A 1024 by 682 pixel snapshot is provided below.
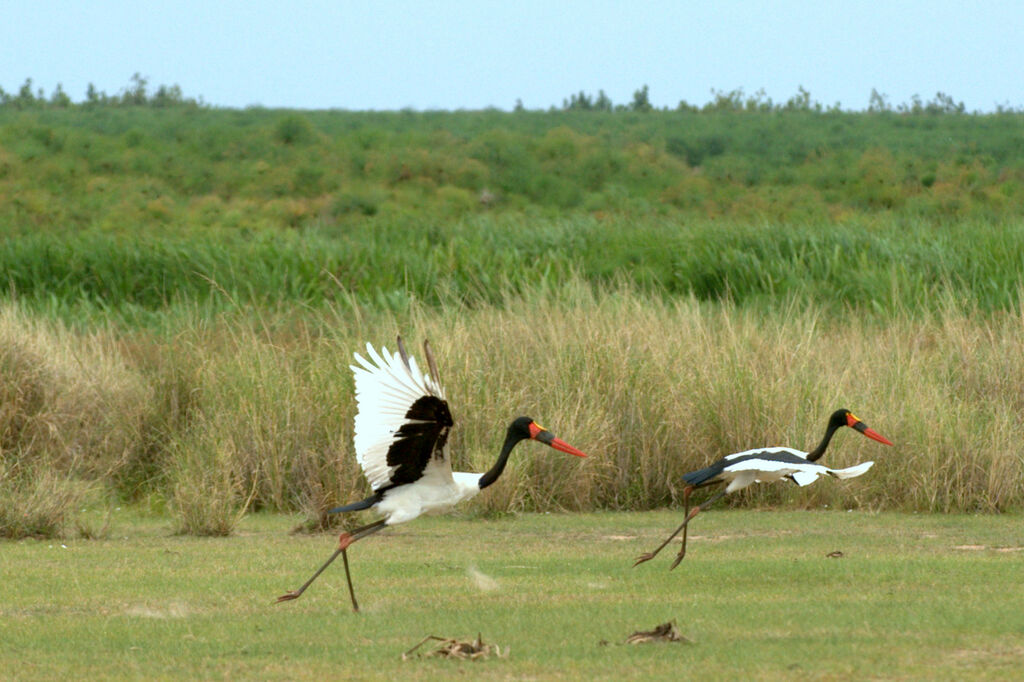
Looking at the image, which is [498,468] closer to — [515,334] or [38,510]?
[38,510]

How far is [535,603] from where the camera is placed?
8.60m

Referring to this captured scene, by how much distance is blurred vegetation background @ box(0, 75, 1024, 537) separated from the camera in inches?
551

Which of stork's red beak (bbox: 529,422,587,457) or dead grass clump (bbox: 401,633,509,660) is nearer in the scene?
dead grass clump (bbox: 401,633,509,660)

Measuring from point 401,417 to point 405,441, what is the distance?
0.18 m

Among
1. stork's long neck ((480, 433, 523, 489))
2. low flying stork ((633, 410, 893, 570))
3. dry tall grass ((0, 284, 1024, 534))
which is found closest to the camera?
stork's long neck ((480, 433, 523, 489))

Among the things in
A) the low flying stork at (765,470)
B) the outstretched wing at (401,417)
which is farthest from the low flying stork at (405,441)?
the low flying stork at (765,470)

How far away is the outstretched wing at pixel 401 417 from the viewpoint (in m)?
7.96

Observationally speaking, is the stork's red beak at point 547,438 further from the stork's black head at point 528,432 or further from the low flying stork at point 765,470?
the low flying stork at point 765,470

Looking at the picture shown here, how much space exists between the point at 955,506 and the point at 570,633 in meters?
7.07

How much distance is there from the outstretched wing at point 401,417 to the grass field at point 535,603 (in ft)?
2.85

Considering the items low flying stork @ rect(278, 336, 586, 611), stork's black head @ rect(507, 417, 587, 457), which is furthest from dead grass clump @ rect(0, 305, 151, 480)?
stork's black head @ rect(507, 417, 587, 457)

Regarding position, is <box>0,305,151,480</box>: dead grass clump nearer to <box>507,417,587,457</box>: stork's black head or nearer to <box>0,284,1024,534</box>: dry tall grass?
<box>0,284,1024,534</box>: dry tall grass

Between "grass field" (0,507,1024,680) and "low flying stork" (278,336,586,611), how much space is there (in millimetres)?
605

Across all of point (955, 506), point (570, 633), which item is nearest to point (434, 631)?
point (570, 633)
